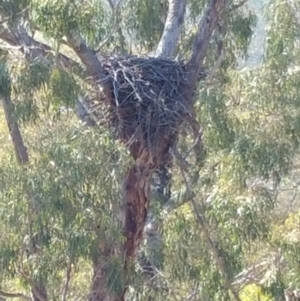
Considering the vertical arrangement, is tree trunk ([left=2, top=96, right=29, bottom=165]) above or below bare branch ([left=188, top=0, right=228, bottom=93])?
A: below

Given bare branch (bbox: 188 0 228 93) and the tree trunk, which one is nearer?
the tree trunk

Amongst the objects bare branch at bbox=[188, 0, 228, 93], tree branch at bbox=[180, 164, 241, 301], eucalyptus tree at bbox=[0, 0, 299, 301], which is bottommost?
tree branch at bbox=[180, 164, 241, 301]

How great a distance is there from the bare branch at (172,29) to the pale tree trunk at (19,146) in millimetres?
1347

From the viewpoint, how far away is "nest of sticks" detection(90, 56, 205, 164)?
266 inches

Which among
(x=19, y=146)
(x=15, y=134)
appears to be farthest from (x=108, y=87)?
(x=15, y=134)

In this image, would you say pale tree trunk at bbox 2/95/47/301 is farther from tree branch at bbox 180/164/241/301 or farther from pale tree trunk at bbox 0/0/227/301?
tree branch at bbox 180/164/241/301

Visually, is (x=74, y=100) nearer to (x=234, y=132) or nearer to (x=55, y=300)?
(x=234, y=132)

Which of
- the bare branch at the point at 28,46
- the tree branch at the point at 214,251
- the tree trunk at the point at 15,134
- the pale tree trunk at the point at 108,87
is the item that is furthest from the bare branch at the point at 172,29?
the tree branch at the point at 214,251

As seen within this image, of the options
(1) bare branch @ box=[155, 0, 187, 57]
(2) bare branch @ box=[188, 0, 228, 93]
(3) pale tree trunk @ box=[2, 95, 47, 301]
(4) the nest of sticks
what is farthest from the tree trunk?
(2) bare branch @ box=[188, 0, 228, 93]

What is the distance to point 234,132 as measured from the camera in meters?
6.73

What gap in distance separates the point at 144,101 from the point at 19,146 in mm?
1376

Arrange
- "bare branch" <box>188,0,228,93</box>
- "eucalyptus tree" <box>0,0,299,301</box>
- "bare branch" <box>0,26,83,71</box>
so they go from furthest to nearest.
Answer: "bare branch" <box>188,0,228,93</box> < "bare branch" <box>0,26,83,71</box> < "eucalyptus tree" <box>0,0,299,301</box>

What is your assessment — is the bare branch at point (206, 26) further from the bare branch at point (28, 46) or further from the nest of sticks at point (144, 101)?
the bare branch at point (28, 46)

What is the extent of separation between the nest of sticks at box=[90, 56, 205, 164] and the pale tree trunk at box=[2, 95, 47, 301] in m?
0.75
